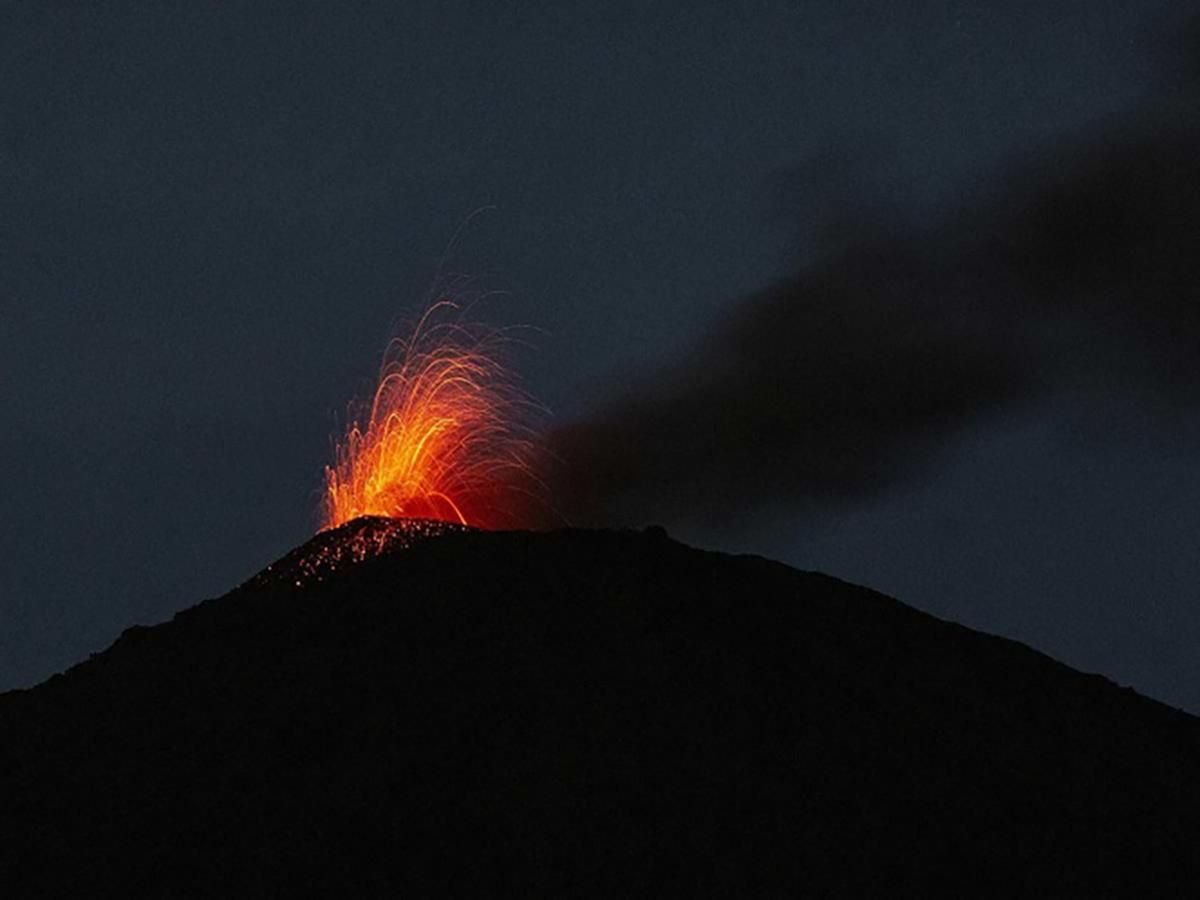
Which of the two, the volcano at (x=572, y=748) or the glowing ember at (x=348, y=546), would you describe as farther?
the glowing ember at (x=348, y=546)

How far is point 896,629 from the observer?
22.8 m

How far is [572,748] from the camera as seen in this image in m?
18.6

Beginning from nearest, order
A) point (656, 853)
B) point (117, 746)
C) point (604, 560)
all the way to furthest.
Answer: point (656, 853)
point (117, 746)
point (604, 560)

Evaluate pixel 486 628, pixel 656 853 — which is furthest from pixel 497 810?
pixel 486 628

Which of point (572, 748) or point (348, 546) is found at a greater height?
point (348, 546)

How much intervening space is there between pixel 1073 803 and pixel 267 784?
8.46m

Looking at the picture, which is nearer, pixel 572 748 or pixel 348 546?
pixel 572 748

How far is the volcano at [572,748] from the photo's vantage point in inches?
701

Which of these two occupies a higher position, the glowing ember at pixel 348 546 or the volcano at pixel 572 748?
the glowing ember at pixel 348 546

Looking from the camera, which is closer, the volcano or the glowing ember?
the volcano

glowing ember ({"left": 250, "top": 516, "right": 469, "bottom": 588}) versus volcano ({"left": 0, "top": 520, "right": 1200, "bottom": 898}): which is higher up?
glowing ember ({"left": 250, "top": 516, "right": 469, "bottom": 588})

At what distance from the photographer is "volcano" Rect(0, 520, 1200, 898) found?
58.4ft

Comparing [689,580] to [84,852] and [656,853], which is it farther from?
[84,852]

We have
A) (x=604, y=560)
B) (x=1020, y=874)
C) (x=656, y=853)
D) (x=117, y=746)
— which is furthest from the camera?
(x=604, y=560)
